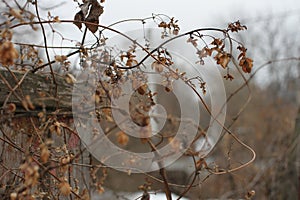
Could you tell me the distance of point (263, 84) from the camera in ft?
37.5

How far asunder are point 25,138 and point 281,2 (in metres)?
13.1

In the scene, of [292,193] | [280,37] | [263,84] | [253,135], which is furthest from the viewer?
[280,37]

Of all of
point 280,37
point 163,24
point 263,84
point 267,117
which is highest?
point 280,37

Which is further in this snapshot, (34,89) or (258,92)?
(258,92)

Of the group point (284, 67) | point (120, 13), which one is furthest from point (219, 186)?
point (284, 67)

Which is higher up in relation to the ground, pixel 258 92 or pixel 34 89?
pixel 258 92

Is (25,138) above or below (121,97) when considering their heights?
below

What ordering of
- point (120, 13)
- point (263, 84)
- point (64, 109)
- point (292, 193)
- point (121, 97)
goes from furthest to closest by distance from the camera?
point (263, 84), point (292, 193), point (120, 13), point (64, 109), point (121, 97)

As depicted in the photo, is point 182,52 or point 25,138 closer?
point 25,138

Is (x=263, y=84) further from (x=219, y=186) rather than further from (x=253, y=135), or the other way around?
(x=219, y=186)

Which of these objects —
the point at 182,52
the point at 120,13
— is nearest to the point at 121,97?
the point at 182,52

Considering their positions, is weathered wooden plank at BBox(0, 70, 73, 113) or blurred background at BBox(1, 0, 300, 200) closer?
weathered wooden plank at BBox(0, 70, 73, 113)

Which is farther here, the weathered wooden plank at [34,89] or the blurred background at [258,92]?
the blurred background at [258,92]

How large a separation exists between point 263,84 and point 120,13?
9943 mm
